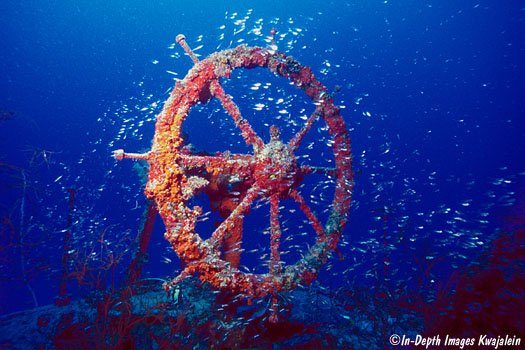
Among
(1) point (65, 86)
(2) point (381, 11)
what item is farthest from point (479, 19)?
(1) point (65, 86)

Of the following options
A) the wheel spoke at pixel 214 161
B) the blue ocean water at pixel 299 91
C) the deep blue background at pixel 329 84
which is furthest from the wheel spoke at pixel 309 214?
the deep blue background at pixel 329 84

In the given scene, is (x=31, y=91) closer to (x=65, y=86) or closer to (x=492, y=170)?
(x=65, y=86)

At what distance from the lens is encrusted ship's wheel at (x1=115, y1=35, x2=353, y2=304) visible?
9.68ft

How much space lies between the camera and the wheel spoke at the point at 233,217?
311 cm

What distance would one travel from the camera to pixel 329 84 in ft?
218

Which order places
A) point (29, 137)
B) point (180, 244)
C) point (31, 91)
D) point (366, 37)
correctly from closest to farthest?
point (180, 244)
point (29, 137)
point (31, 91)
point (366, 37)

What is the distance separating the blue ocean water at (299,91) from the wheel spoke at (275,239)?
4164 centimetres

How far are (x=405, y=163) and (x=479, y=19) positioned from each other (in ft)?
120

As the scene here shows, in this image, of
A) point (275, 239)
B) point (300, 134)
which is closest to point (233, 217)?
point (275, 239)

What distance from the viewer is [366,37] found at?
69.5m

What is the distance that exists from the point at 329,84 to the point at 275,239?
69829 mm

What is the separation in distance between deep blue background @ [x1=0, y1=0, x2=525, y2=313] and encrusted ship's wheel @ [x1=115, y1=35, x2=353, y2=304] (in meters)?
44.9

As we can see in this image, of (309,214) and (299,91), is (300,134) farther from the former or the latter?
(299,91)

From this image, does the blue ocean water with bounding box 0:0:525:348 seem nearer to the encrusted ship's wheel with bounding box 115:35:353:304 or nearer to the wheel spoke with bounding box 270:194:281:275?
the encrusted ship's wheel with bounding box 115:35:353:304
